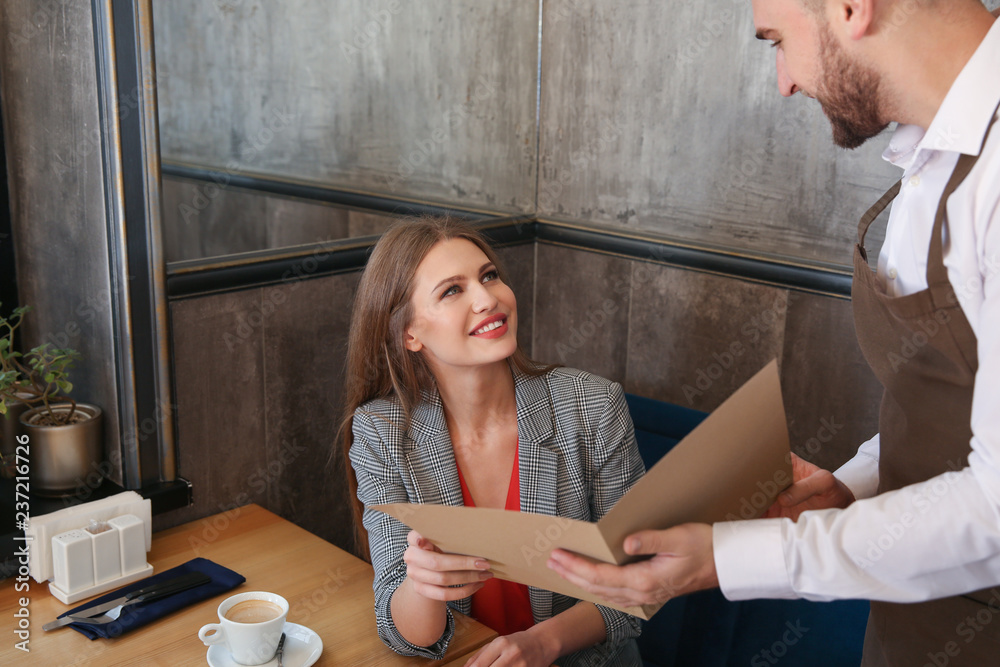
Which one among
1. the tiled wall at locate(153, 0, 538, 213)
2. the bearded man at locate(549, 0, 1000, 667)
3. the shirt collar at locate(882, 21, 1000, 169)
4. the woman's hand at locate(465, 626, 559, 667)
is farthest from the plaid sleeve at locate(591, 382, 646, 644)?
the tiled wall at locate(153, 0, 538, 213)

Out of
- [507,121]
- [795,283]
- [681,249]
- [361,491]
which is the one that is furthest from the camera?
[507,121]

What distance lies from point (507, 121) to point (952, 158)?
64.0 inches

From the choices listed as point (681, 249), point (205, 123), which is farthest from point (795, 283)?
point (205, 123)

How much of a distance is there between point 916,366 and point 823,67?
379mm

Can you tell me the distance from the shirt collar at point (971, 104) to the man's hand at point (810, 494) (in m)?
0.48

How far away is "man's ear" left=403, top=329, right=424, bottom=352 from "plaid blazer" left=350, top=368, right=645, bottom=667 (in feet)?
0.29

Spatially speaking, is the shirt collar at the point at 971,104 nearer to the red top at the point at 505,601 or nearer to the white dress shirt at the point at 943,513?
the white dress shirt at the point at 943,513

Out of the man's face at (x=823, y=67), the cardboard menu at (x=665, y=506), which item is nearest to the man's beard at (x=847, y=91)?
the man's face at (x=823, y=67)

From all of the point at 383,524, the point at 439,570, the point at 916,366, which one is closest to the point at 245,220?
the point at 383,524

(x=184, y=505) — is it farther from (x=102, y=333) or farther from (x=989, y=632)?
(x=989, y=632)

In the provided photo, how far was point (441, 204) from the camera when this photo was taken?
253 centimetres

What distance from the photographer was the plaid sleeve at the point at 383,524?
133 cm

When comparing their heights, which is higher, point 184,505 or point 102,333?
point 102,333

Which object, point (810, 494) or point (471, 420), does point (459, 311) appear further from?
point (810, 494)
